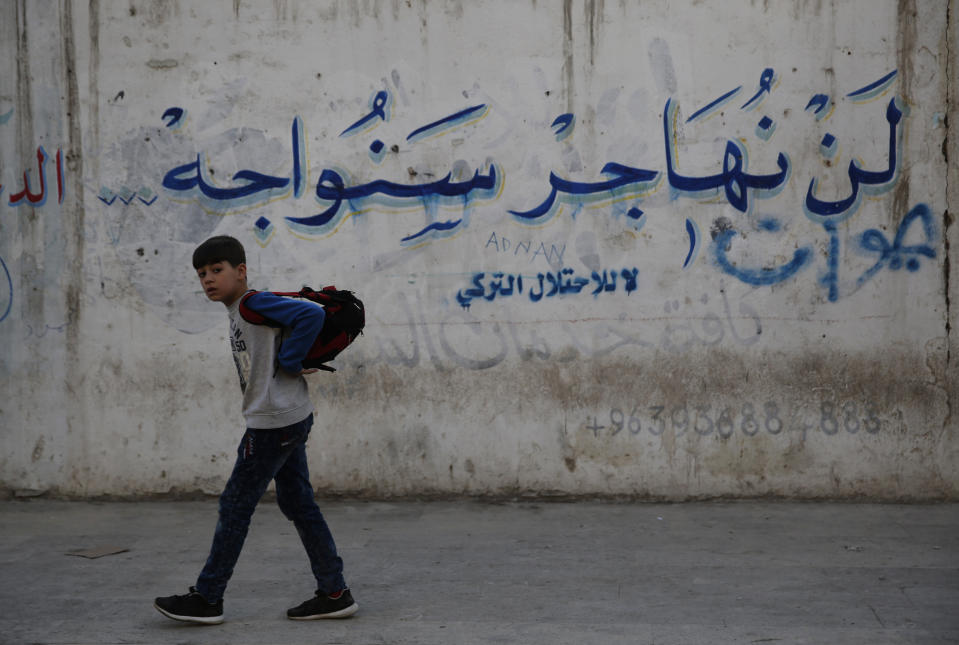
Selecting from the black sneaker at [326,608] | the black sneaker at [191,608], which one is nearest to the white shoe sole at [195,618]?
the black sneaker at [191,608]

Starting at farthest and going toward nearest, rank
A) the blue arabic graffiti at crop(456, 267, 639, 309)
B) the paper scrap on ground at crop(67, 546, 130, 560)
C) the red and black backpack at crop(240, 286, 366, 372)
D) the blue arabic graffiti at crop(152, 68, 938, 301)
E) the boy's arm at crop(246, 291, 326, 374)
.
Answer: the blue arabic graffiti at crop(456, 267, 639, 309) < the blue arabic graffiti at crop(152, 68, 938, 301) < the paper scrap on ground at crop(67, 546, 130, 560) < the red and black backpack at crop(240, 286, 366, 372) < the boy's arm at crop(246, 291, 326, 374)

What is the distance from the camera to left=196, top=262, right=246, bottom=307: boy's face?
3.83m

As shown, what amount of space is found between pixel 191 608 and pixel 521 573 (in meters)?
1.46

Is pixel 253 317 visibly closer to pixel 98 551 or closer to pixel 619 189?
pixel 98 551

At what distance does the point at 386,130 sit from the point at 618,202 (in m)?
1.39

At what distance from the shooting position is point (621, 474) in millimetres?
5824

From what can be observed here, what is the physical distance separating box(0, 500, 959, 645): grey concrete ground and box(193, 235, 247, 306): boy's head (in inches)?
50.0

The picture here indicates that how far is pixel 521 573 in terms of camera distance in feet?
14.9

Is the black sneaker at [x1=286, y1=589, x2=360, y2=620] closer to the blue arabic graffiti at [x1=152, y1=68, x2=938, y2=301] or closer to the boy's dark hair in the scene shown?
the boy's dark hair

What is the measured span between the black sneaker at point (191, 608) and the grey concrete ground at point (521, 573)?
5 cm

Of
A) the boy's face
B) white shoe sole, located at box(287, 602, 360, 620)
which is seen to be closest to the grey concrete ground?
white shoe sole, located at box(287, 602, 360, 620)

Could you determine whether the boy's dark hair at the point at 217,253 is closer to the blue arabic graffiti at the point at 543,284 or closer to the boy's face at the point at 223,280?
the boy's face at the point at 223,280

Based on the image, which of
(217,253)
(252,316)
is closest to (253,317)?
(252,316)

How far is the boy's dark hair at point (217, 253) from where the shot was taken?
382 centimetres
